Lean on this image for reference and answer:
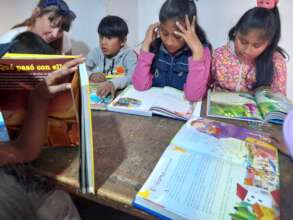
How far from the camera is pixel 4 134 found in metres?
0.65

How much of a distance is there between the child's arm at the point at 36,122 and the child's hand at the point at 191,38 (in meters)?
0.66

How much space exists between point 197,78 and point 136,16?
1.11 m

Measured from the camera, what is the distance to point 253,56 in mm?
1313

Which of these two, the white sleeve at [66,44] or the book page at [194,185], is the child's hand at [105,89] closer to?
the book page at [194,185]

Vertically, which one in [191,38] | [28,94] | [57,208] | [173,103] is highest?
[191,38]

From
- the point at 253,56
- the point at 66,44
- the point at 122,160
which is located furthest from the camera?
the point at 66,44

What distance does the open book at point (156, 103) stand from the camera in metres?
0.93

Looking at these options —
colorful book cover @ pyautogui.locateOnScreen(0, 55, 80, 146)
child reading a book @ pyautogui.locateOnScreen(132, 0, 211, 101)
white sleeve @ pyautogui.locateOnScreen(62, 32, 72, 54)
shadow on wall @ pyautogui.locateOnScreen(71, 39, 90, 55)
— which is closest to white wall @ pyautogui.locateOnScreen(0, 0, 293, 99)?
shadow on wall @ pyautogui.locateOnScreen(71, 39, 90, 55)

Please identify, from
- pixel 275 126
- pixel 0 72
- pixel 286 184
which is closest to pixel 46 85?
pixel 0 72

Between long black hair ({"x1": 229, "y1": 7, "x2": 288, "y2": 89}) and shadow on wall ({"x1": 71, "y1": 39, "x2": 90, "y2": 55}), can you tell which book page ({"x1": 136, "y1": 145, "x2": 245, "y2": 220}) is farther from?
shadow on wall ({"x1": 71, "y1": 39, "x2": 90, "y2": 55})

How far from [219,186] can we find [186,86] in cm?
56

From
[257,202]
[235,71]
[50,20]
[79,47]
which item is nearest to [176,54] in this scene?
[235,71]

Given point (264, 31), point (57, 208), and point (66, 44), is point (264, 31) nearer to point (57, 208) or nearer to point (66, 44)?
point (57, 208)

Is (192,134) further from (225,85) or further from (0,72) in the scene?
(225,85)
